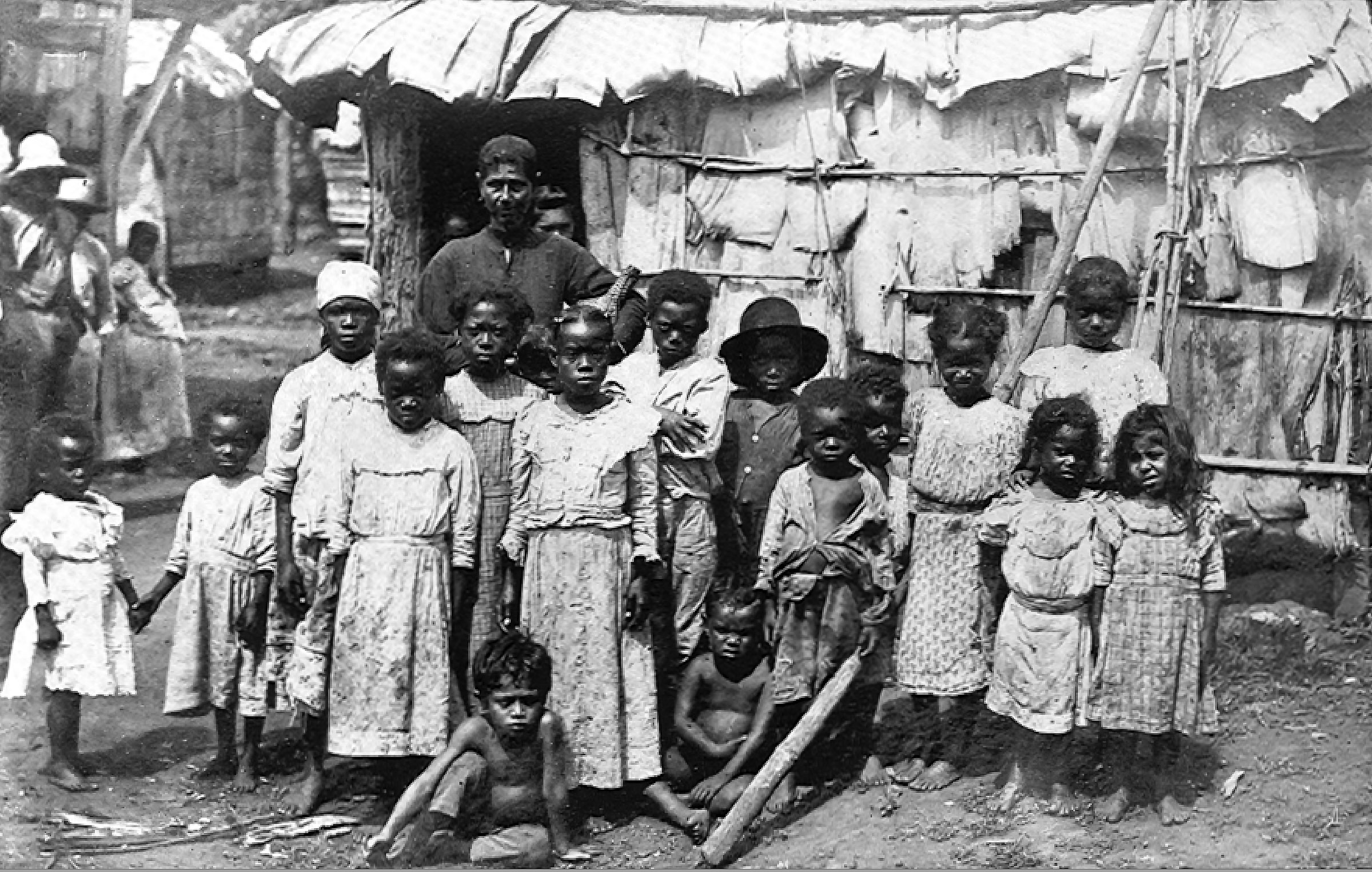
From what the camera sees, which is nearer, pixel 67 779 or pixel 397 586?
pixel 397 586

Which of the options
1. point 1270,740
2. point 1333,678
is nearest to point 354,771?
point 1270,740

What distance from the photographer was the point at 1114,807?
4258mm

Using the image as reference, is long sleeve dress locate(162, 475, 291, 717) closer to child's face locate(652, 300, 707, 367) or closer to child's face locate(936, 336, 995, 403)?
child's face locate(652, 300, 707, 367)

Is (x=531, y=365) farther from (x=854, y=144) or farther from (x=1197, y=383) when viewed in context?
(x=1197, y=383)

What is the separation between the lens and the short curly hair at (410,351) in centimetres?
404

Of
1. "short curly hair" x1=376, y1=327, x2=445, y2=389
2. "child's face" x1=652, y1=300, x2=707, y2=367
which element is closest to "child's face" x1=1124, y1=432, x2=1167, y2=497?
"child's face" x1=652, y1=300, x2=707, y2=367

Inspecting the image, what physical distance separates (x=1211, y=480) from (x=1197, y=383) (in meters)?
0.31

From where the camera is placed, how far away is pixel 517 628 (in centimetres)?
419

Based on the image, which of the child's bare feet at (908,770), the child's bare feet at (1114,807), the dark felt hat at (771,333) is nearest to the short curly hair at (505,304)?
the dark felt hat at (771,333)

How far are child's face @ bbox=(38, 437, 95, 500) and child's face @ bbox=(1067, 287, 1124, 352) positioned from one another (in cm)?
283

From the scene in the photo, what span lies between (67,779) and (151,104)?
202cm

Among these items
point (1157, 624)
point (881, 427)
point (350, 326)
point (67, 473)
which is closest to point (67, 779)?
point (67, 473)

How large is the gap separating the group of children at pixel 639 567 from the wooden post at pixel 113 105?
0.78 m

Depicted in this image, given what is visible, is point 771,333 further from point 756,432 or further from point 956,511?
point 956,511
